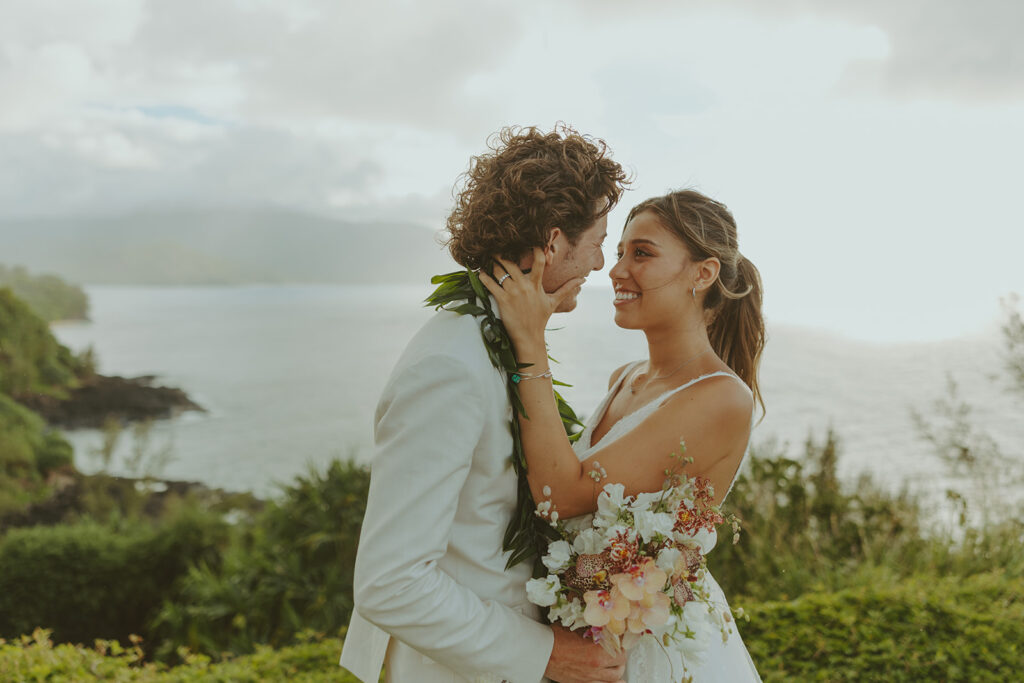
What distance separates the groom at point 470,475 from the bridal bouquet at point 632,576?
0.35ft

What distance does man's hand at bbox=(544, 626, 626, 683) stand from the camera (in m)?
1.74

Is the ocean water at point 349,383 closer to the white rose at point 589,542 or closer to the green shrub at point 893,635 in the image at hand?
the green shrub at point 893,635

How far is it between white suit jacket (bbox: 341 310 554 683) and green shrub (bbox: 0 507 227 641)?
6447mm

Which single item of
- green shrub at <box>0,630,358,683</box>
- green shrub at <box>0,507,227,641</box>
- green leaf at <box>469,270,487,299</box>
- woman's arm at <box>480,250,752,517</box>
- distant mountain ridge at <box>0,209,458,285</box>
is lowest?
green shrub at <box>0,507,227,641</box>

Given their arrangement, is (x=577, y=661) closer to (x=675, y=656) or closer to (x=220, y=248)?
(x=675, y=656)

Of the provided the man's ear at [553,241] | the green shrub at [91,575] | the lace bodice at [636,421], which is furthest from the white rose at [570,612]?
the green shrub at [91,575]

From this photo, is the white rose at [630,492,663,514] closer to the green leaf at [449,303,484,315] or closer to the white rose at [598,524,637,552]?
the white rose at [598,524,637,552]

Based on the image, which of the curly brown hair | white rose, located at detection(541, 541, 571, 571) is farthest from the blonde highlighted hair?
white rose, located at detection(541, 541, 571, 571)

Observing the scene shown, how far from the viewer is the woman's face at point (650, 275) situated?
8.39ft

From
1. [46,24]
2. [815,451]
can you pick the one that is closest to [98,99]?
[46,24]

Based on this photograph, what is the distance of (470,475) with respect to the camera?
166 cm

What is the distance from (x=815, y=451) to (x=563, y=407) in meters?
5.16

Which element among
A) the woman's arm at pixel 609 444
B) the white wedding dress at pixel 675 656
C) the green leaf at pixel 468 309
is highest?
the green leaf at pixel 468 309

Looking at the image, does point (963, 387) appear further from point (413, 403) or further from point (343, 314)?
point (343, 314)
